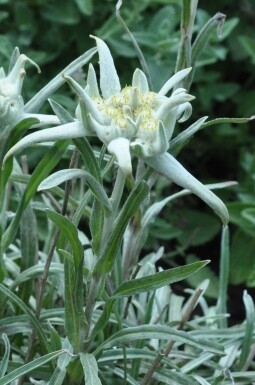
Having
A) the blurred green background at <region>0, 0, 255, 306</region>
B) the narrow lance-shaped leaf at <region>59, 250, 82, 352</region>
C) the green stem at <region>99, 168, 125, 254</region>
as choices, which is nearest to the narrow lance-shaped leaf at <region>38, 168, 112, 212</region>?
the green stem at <region>99, 168, 125, 254</region>

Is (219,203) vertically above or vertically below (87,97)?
below

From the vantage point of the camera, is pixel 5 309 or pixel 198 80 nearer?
pixel 5 309

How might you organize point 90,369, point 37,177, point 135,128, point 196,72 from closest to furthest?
point 135,128 → point 90,369 → point 37,177 → point 196,72

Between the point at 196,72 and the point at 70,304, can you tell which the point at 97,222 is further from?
the point at 196,72

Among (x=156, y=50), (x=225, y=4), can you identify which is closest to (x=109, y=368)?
(x=156, y=50)

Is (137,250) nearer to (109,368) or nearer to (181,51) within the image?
(109,368)

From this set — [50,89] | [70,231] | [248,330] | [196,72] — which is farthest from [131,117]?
[196,72]
